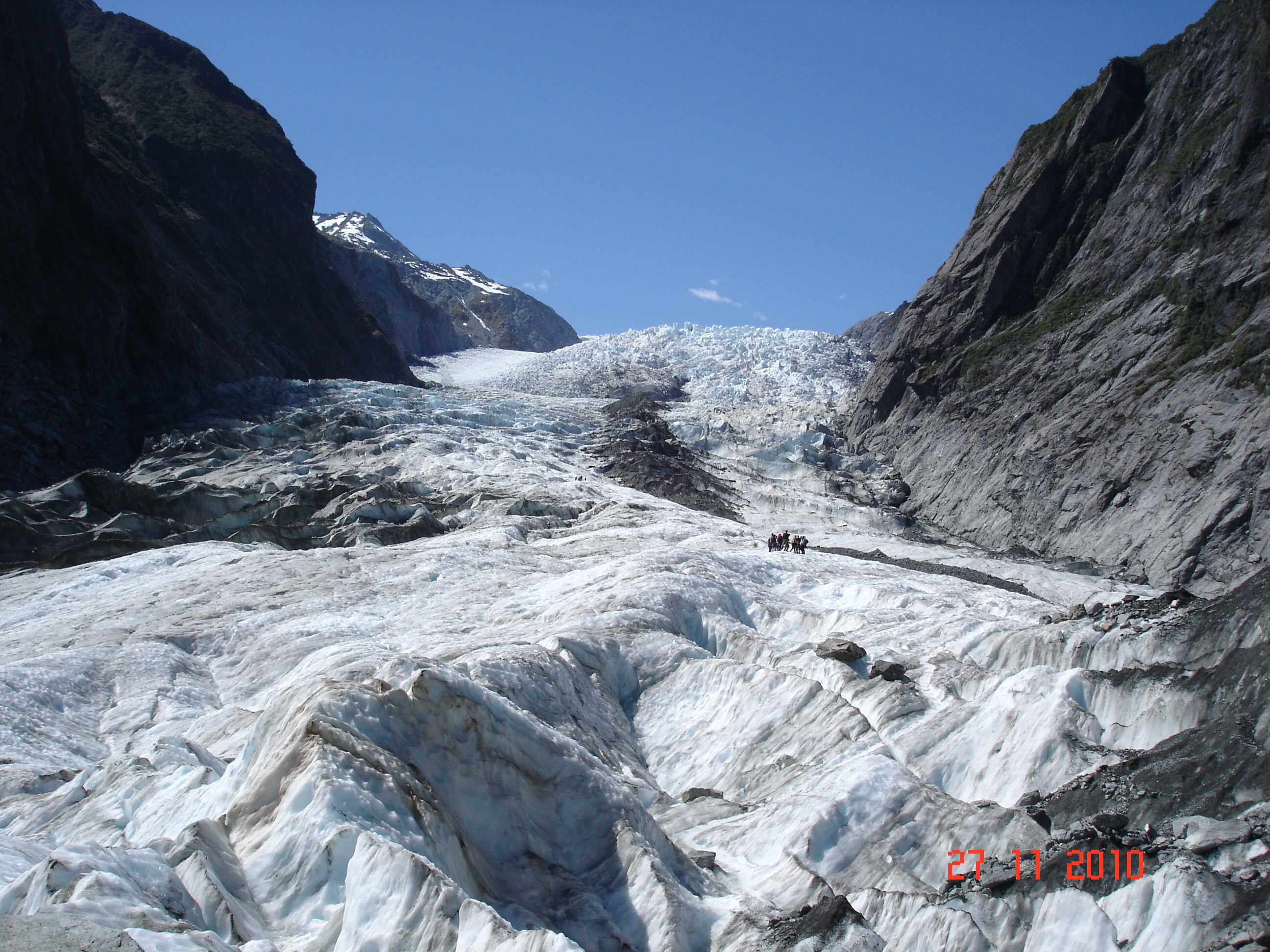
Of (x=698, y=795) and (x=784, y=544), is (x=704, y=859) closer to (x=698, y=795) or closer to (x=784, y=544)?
(x=698, y=795)

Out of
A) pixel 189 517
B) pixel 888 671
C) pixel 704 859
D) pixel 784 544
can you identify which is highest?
pixel 784 544

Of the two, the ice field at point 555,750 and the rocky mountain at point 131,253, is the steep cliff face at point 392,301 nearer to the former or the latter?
the rocky mountain at point 131,253

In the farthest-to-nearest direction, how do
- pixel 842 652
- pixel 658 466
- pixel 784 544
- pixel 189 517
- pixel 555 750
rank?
pixel 658 466 → pixel 189 517 → pixel 784 544 → pixel 842 652 → pixel 555 750

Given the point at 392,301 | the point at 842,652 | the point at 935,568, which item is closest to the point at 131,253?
the point at 935,568

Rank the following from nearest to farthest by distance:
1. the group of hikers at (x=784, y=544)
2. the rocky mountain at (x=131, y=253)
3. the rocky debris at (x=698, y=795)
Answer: the rocky debris at (x=698, y=795) < the group of hikers at (x=784, y=544) < the rocky mountain at (x=131, y=253)

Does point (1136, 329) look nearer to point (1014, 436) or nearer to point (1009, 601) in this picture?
point (1014, 436)

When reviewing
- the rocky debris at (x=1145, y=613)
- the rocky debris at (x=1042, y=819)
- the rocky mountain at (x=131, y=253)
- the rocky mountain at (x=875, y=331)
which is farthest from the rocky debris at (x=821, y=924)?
the rocky mountain at (x=875, y=331)
